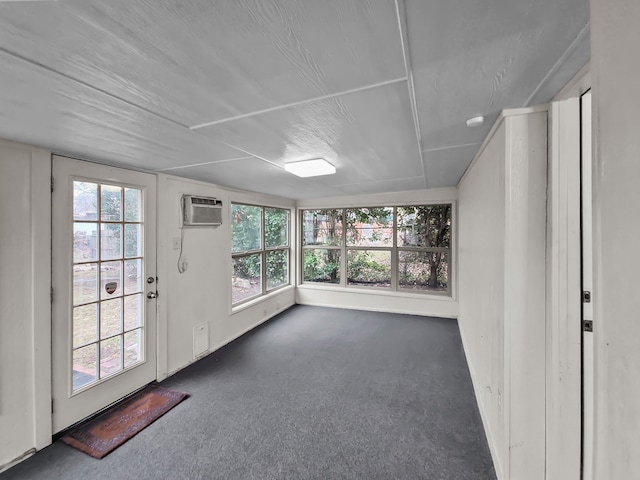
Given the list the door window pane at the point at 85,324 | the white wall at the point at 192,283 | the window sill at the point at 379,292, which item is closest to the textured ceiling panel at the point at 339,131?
the white wall at the point at 192,283

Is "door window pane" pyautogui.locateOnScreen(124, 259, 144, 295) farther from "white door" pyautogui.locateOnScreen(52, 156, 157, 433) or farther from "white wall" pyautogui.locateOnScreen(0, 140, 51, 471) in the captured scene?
"white wall" pyautogui.locateOnScreen(0, 140, 51, 471)

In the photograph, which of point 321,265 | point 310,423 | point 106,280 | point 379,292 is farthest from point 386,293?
point 106,280

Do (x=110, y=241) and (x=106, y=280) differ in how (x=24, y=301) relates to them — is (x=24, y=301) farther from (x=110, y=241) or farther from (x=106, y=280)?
(x=110, y=241)

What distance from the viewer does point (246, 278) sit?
4105 mm

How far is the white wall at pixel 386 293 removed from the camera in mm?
4379

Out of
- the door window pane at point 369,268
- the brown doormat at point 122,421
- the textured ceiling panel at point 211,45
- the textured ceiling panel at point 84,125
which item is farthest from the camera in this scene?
the door window pane at point 369,268

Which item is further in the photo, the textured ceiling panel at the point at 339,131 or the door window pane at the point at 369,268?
the door window pane at the point at 369,268

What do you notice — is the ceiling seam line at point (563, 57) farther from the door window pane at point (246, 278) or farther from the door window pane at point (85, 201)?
the door window pane at point (246, 278)

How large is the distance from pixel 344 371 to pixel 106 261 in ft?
8.37

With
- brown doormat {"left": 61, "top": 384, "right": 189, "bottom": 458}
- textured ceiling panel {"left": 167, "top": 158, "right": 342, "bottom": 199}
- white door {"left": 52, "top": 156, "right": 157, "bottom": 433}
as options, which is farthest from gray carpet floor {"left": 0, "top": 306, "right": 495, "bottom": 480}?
textured ceiling panel {"left": 167, "top": 158, "right": 342, "bottom": 199}

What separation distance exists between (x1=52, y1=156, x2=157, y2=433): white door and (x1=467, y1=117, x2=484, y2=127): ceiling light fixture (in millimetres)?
2818

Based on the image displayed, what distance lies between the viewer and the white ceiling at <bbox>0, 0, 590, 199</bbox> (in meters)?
0.73

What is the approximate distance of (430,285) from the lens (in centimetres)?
464

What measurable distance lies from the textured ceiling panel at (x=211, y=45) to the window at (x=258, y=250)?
9.25ft
